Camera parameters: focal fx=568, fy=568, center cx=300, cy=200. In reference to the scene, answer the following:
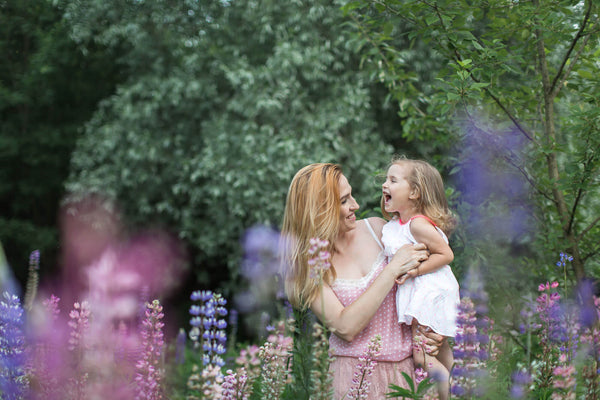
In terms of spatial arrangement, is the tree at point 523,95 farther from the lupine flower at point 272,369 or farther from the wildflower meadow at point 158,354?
the lupine flower at point 272,369

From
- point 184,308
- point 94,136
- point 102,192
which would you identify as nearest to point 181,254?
point 184,308

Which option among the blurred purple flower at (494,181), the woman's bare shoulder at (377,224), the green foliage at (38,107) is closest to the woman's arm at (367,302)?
the woman's bare shoulder at (377,224)

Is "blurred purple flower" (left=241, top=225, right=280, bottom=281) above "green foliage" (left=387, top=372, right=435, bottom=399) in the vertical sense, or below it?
above

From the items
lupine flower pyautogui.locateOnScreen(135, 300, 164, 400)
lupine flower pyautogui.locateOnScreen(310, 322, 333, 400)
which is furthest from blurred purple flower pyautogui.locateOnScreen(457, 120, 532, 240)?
lupine flower pyautogui.locateOnScreen(135, 300, 164, 400)

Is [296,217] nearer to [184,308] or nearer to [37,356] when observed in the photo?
[37,356]

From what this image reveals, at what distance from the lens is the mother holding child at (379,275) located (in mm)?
2072

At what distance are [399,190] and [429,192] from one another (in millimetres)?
127

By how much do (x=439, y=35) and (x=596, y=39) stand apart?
745 millimetres

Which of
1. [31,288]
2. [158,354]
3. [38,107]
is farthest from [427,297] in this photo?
[38,107]

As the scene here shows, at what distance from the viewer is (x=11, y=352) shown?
1522 mm

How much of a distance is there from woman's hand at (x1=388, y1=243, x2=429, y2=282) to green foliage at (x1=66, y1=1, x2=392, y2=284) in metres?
4.60

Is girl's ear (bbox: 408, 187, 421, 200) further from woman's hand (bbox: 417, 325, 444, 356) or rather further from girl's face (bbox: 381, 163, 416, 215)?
woman's hand (bbox: 417, 325, 444, 356)

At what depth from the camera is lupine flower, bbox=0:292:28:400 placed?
149 cm

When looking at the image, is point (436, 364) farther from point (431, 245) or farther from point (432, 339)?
point (431, 245)
